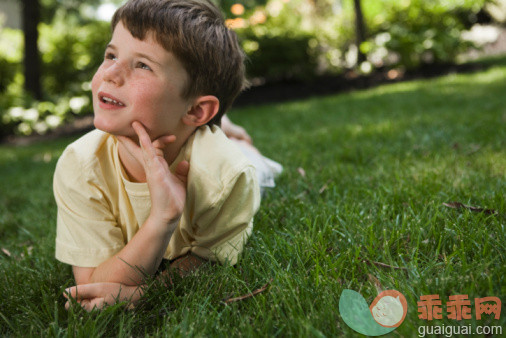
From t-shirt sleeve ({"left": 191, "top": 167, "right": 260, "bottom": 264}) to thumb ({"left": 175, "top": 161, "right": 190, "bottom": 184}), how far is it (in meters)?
0.16

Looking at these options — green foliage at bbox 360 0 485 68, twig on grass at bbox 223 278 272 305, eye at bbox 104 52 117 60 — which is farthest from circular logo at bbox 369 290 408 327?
green foliage at bbox 360 0 485 68

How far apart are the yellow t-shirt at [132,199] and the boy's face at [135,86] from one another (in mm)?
218

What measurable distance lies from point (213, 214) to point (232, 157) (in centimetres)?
24

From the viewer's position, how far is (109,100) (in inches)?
62.6

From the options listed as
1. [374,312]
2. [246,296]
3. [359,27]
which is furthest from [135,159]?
[359,27]

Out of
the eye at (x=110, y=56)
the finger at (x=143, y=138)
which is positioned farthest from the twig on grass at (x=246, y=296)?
the eye at (x=110, y=56)

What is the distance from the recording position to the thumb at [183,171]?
172cm

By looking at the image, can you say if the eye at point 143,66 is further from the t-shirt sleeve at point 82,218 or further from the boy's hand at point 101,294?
the boy's hand at point 101,294

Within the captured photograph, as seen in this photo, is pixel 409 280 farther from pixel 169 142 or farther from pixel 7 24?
pixel 7 24

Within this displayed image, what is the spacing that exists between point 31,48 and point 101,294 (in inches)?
315

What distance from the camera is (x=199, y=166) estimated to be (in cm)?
166

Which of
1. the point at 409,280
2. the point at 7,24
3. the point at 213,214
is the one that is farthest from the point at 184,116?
the point at 7,24

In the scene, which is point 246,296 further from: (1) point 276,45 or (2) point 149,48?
(1) point 276,45

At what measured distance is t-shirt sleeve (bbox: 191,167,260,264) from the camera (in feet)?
5.57
